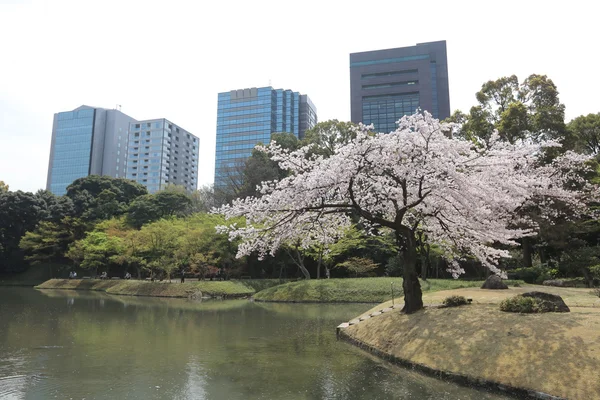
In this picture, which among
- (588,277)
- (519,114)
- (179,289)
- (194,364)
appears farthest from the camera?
(179,289)

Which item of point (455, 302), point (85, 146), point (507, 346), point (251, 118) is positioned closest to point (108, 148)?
point (85, 146)

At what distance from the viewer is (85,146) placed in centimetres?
9894

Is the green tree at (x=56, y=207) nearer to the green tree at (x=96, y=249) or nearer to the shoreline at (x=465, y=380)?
the green tree at (x=96, y=249)

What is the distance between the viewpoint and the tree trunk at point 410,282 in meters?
12.8

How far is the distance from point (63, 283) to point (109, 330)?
3211cm

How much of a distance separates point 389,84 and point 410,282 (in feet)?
217

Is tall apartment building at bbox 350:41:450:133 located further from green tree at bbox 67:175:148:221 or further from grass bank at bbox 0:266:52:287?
grass bank at bbox 0:266:52:287

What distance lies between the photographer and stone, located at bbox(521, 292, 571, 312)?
10.1 meters

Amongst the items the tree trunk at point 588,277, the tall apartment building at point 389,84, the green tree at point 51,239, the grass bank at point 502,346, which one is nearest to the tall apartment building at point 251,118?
the tall apartment building at point 389,84

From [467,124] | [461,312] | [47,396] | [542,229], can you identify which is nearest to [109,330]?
[47,396]

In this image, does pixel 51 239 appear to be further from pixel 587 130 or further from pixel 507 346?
pixel 587 130

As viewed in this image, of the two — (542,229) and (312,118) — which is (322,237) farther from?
(312,118)

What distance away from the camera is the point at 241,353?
35.8ft

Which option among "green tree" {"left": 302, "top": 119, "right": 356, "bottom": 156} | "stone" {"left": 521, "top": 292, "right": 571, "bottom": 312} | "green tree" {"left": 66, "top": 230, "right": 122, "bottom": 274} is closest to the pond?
"stone" {"left": 521, "top": 292, "right": 571, "bottom": 312}
